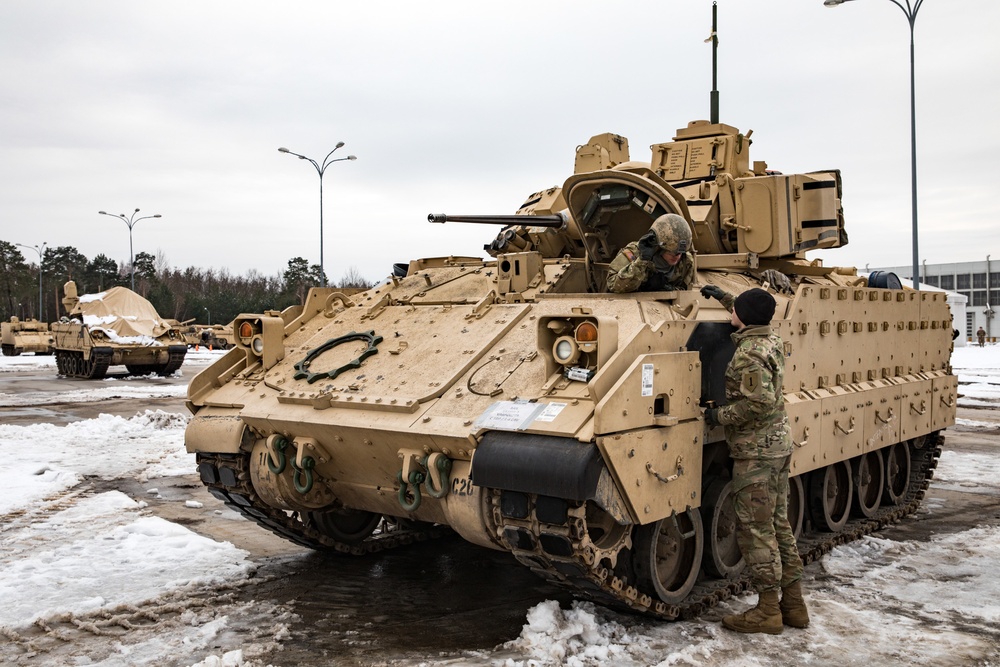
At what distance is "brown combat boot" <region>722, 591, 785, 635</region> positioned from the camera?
5621 mm

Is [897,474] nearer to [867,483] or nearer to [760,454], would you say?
[867,483]

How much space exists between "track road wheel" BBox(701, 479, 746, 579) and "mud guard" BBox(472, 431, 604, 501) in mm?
1708

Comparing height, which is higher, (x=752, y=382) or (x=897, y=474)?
(x=752, y=382)

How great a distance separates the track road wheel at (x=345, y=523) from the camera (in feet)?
24.7

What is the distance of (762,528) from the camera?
570 cm

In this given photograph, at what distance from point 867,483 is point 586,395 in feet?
16.1

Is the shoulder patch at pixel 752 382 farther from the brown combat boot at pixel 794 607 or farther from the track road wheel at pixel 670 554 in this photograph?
the brown combat boot at pixel 794 607

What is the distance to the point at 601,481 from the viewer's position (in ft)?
16.0

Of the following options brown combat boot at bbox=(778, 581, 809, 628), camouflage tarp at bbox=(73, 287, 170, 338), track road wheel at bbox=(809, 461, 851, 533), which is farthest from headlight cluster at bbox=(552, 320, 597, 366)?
camouflage tarp at bbox=(73, 287, 170, 338)

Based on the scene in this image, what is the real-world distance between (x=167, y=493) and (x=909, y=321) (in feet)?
26.3

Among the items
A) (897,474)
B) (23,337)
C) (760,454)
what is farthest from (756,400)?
(23,337)

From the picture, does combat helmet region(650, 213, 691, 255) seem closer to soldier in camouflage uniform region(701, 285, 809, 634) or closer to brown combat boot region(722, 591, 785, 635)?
soldier in camouflage uniform region(701, 285, 809, 634)

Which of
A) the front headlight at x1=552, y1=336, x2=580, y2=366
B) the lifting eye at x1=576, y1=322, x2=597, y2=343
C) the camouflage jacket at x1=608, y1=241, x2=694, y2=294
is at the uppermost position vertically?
the camouflage jacket at x1=608, y1=241, x2=694, y2=294

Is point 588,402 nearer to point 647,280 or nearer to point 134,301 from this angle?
point 647,280
